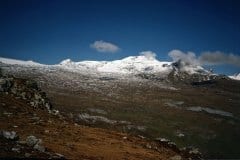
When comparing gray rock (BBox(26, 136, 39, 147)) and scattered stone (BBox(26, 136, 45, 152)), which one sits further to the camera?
gray rock (BBox(26, 136, 39, 147))

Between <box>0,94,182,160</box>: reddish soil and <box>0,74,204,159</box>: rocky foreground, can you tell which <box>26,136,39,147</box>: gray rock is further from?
<box>0,94,182,160</box>: reddish soil

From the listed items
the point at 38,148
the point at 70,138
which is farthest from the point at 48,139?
the point at 38,148

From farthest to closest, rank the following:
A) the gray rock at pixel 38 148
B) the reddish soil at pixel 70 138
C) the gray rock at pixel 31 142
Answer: the reddish soil at pixel 70 138 < the gray rock at pixel 31 142 < the gray rock at pixel 38 148

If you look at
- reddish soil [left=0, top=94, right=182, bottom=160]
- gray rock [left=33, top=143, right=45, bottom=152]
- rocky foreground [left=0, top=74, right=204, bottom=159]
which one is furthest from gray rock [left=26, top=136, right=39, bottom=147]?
reddish soil [left=0, top=94, right=182, bottom=160]

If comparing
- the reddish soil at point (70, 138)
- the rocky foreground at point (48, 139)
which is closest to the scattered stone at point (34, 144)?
the rocky foreground at point (48, 139)

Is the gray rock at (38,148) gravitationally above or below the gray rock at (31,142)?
below

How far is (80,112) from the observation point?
11338cm

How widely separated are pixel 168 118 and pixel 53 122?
107 m

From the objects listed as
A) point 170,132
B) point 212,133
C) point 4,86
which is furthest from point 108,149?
point 212,133

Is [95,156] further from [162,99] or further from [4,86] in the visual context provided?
[162,99]

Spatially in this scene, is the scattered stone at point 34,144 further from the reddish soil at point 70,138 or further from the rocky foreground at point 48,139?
the reddish soil at point 70,138

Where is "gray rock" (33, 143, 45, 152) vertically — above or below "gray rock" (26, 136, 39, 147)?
below

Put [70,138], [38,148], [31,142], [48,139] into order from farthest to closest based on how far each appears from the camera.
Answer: [70,138], [48,139], [31,142], [38,148]

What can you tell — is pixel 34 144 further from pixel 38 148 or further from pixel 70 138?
pixel 70 138
